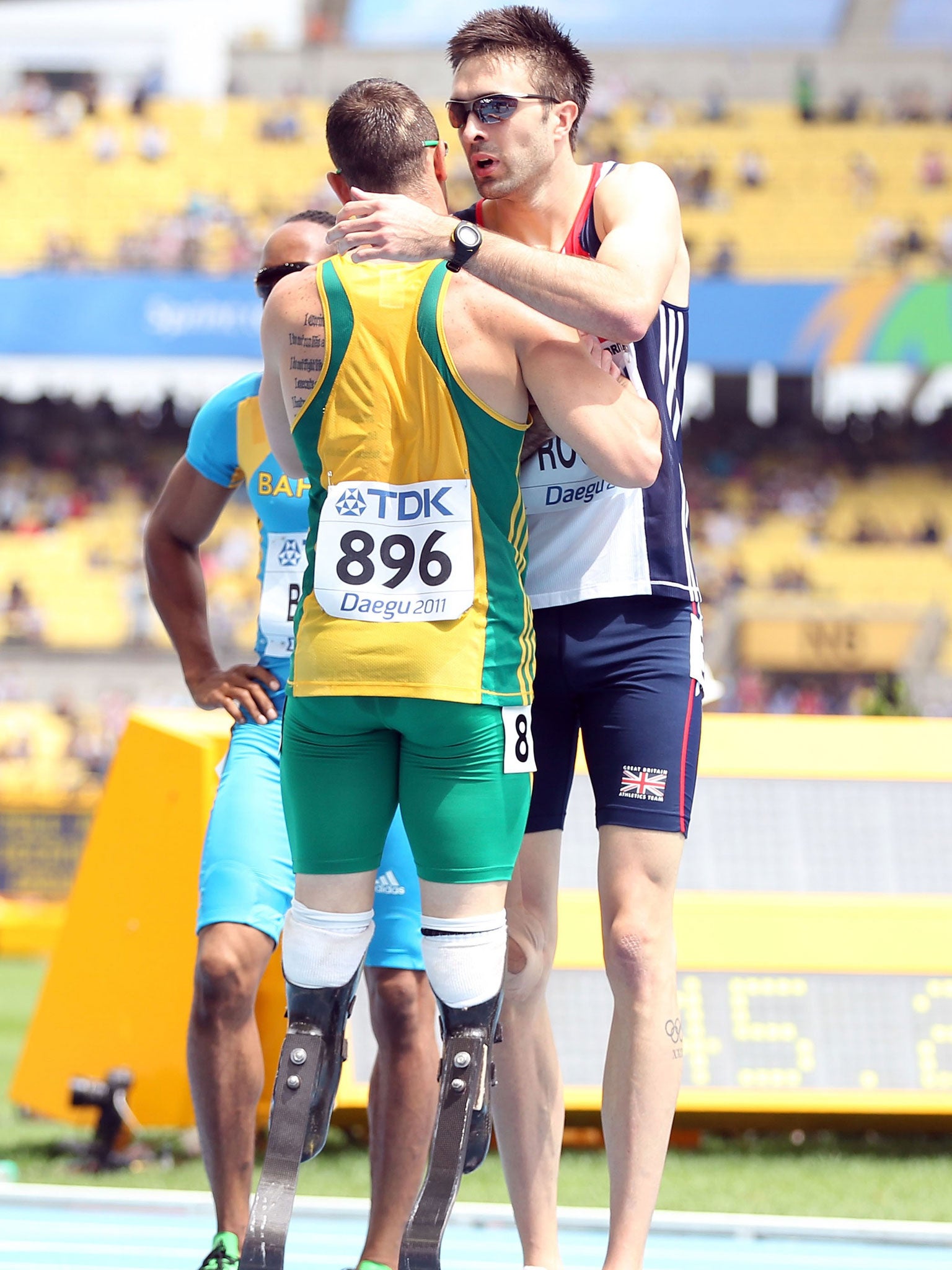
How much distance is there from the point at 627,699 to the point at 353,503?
0.68 metres

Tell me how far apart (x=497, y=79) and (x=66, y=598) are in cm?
2100

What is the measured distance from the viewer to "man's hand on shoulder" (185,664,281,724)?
371cm

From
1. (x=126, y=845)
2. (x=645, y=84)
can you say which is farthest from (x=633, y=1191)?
(x=645, y=84)

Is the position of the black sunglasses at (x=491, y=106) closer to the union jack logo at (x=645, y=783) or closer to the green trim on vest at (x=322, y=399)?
the green trim on vest at (x=322, y=399)

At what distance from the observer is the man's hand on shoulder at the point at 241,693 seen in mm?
3707

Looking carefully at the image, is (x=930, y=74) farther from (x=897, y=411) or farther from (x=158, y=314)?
(x=158, y=314)

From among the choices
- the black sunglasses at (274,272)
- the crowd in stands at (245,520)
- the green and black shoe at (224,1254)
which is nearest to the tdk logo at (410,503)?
the black sunglasses at (274,272)

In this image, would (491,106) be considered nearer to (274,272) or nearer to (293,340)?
(293,340)

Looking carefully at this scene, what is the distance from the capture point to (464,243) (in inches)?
104

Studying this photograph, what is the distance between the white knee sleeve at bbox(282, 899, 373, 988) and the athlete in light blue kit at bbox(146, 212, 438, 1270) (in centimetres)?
65

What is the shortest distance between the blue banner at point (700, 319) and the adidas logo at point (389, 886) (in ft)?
69.1

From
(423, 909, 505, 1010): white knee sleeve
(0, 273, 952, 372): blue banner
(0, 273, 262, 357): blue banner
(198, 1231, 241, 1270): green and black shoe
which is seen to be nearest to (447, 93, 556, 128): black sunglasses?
(423, 909, 505, 1010): white knee sleeve

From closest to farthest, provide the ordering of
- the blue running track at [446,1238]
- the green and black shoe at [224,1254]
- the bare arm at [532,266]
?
the bare arm at [532,266] → the green and black shoe at [224,1254] → the blue running track at [446,1238]

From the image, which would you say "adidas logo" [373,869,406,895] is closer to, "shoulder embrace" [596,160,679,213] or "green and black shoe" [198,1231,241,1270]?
"green and black shoe" [198,1231,241,1270]
